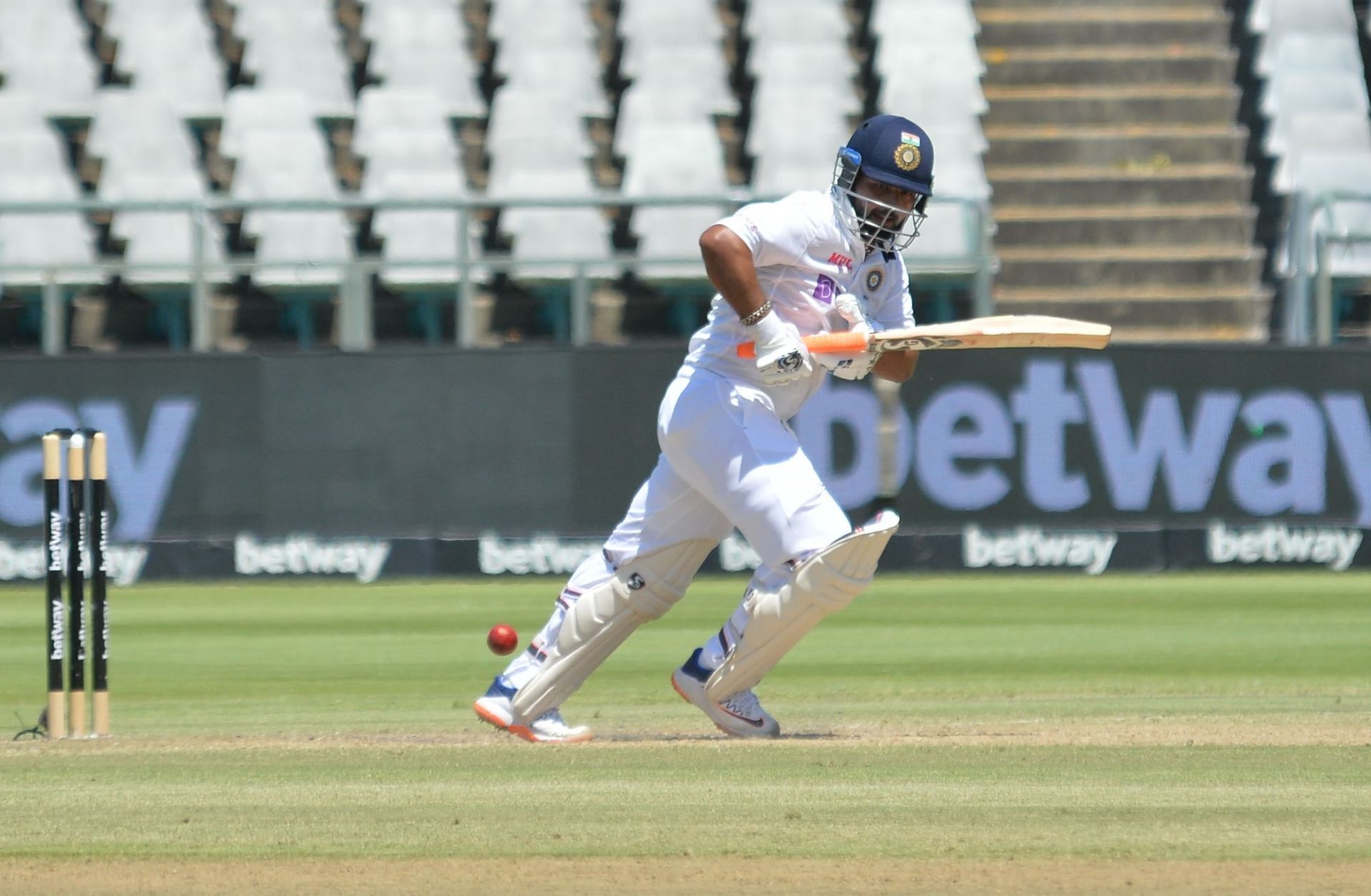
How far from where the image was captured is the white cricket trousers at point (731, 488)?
5719 mm

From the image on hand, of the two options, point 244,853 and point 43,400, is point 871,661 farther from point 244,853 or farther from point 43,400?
point 43,400

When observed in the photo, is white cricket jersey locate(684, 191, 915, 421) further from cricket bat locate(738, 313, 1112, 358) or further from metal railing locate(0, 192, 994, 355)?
metal railing locate(0, 192, 994, 355)

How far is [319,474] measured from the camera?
13.5m

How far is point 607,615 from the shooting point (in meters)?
6.05

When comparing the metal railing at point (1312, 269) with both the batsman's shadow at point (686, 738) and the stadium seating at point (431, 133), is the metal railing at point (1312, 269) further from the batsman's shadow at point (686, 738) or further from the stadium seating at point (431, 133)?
the batsman's shadow at point (686, 738)

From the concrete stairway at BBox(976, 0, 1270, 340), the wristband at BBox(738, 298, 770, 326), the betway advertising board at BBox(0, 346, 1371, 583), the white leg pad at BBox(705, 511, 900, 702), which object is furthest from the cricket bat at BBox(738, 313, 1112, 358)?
the concrete stairway at BBox(976, 0, 1270, 340)

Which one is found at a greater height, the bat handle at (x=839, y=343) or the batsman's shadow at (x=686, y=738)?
the bat handle at (x=839, y=343)

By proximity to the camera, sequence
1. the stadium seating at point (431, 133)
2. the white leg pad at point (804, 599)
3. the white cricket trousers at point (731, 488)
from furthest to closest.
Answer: the stadium seating at point (431, 133) < the white cricket trousers at point (731, 488) < the white leg pad at point (804, 599)

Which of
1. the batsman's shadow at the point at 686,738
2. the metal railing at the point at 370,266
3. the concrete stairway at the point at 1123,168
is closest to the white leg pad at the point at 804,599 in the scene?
the batsman's shadow at the point at 686,738

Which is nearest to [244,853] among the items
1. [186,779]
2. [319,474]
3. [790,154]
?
[186,779]

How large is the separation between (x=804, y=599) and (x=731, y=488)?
365mm

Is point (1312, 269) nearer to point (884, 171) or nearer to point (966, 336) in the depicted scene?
point (966, 336)

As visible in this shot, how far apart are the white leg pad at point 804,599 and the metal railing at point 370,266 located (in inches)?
302

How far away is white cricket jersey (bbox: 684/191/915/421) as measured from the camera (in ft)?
19.0
